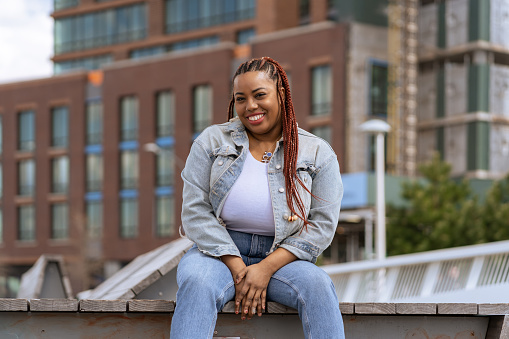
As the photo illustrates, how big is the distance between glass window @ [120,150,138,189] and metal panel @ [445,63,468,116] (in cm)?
1981

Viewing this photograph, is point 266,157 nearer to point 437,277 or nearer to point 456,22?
point 437,277

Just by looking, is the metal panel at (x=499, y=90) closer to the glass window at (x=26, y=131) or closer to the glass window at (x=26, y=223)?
the glass window at (x=26, y=131)

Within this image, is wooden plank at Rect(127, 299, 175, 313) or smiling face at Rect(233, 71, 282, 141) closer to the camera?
wooden plank at Rect(127, 299, 175, 313)

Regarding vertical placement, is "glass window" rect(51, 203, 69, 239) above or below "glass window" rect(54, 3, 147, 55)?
below

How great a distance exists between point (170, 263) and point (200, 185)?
97cm

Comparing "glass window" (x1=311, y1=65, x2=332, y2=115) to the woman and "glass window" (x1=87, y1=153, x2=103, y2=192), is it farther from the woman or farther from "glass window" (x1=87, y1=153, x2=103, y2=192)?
the woman

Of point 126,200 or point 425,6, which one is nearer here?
A: point 425,6

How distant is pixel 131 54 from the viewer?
5941 centimetres

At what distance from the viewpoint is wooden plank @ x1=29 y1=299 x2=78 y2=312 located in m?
3.21

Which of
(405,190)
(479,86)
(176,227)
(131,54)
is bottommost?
(176,227)

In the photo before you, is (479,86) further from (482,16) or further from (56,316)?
(56,316)

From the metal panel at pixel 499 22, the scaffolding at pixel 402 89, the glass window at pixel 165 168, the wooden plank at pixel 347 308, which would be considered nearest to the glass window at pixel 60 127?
the glass window at pixel 165 168

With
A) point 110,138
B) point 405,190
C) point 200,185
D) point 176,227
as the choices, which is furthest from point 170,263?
point 110,138

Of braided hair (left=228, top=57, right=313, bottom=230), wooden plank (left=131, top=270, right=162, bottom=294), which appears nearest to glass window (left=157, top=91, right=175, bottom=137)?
wooden plank (left=131, top=270, right=162, bottom=294)
